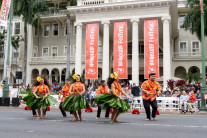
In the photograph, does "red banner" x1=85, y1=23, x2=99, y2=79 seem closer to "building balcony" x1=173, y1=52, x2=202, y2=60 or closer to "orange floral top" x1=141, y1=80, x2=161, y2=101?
"building balcony" x1=173, y1=52, x2=202, y2=60

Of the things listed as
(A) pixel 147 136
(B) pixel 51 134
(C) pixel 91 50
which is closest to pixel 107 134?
(A) pixel 147 136

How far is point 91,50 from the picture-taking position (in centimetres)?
2827

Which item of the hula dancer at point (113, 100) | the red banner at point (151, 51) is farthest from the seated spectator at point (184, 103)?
the red banner at point (151, 51)

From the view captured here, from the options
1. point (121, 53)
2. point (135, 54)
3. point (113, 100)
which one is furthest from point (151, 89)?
point (135, 54)

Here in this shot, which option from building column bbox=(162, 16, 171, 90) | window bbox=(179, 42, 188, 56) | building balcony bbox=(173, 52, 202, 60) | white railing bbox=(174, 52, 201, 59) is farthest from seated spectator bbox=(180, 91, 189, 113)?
window bbox=(179, 42, 188, 56)

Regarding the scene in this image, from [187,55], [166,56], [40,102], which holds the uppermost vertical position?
[187,55]

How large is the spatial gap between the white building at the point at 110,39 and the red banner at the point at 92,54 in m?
1.63

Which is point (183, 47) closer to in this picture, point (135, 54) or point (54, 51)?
point (135, 54)

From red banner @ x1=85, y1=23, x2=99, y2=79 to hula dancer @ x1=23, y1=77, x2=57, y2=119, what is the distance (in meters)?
16.1

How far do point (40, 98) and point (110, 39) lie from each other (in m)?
28.3

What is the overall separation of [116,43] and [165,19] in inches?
229

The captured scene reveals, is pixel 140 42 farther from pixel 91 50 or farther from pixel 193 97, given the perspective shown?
pixel 193 97

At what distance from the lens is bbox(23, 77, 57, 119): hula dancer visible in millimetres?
10949

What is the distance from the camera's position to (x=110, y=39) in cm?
3859
